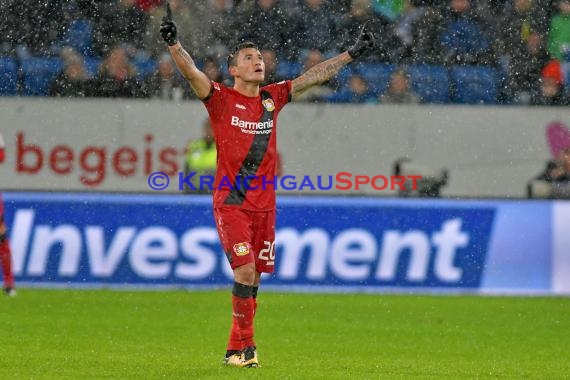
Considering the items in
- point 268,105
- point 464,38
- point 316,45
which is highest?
point 464,38

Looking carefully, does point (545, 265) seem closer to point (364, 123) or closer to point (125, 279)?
point (364, 123)

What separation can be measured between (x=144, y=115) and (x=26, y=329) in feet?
18.0

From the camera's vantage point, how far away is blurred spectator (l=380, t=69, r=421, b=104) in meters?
15.5

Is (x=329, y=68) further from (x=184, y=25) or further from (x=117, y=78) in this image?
(x=184, y=25)

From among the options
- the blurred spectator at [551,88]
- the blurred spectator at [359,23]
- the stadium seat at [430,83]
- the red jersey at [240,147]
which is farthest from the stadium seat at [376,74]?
the red jersey at [240,147]

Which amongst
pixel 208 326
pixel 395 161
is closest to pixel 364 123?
pixel 395 161

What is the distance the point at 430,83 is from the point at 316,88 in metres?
1.32

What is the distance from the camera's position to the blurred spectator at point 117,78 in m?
15.4

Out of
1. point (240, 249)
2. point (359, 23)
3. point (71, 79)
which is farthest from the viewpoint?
point (359, 23)

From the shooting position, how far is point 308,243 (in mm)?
13875

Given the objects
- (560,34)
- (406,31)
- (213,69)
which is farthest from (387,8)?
(213,69)

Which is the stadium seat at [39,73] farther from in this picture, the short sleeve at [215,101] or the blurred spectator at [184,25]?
the short sleeve at [215,101]

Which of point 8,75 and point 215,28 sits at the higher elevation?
Answer: point 215,28

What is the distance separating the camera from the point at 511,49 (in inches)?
636
